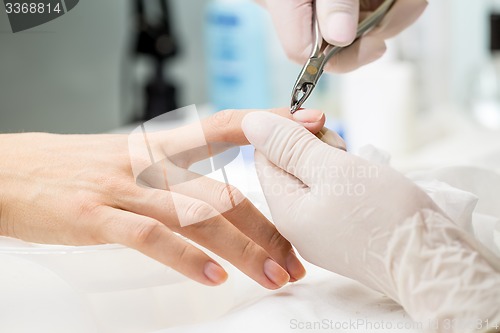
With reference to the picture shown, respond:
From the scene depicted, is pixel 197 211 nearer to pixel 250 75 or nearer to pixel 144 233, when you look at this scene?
pixel 144 233

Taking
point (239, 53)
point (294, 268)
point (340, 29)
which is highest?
point (340, 29)

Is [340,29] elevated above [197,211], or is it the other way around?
[340,29]

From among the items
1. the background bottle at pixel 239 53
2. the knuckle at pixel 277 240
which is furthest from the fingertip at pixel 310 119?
the background bottle at pixel 239 53

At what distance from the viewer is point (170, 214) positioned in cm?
67

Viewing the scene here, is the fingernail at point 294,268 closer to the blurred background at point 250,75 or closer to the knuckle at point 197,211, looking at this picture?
the knuckle at point 197,211

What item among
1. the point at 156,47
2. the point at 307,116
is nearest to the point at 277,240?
the point at 307,116

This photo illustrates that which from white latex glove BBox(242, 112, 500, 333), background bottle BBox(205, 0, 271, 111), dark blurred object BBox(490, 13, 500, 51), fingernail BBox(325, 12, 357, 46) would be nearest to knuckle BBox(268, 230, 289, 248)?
white latex glove BBox(242, 112, 500, 333)

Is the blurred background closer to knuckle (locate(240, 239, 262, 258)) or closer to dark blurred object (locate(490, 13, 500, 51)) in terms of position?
dark blurred object (locate(490, 13, 500, 51))

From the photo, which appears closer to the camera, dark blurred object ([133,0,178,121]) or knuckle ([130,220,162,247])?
knuckle ([130,220,162,247])

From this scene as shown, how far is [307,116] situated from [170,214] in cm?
17

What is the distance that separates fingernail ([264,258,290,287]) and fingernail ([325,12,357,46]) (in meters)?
0.28

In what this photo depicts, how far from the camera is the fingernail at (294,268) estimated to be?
68cm

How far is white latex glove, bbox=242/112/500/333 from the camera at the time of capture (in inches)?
20.5

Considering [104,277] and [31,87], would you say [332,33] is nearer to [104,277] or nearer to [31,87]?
[104,277]
